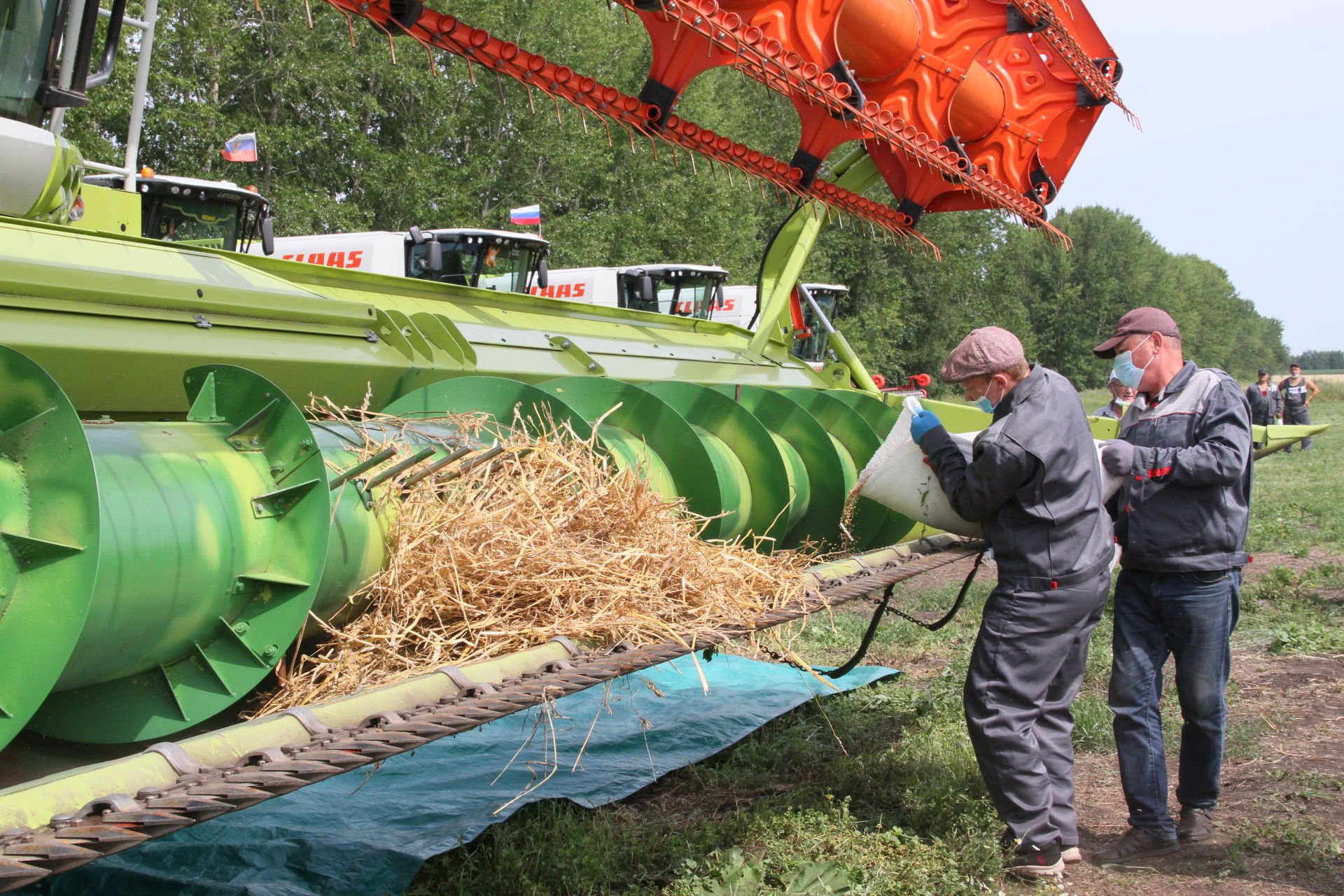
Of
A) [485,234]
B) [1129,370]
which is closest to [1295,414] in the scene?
[485,234]

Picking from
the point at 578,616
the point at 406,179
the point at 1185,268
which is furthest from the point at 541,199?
the point at 1185,268

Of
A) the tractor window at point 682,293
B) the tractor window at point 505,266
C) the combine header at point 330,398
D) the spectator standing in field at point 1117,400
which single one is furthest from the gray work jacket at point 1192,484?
the tractor window at point 682,293

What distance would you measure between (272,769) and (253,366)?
1945 millimetres

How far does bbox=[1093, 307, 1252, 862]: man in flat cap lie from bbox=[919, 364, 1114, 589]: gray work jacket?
39 cm

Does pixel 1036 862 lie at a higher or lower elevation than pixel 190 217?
higher

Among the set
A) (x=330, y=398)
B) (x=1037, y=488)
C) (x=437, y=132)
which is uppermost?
(x=1037, y=488)

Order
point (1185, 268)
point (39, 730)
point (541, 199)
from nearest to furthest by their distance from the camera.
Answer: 1. point (39, 730)
2. point (541, 199)
3. point (1185, 268)

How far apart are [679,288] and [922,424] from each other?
1566 centimetres

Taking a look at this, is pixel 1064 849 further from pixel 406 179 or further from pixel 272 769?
pixel 406 179

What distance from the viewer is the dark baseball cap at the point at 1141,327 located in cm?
409

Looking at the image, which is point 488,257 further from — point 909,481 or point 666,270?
point 909,481

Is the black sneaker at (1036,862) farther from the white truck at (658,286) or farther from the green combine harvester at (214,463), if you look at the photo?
the white truck at (658,286)

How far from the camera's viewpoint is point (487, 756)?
4.53 meters

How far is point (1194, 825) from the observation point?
394 cm
